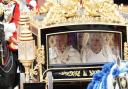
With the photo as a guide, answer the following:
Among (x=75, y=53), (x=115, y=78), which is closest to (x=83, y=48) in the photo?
(x=75, y=53)

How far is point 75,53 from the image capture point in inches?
275

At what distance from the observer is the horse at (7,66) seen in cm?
734

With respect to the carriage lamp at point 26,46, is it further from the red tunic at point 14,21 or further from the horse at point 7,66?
the red tunic at point 14,21

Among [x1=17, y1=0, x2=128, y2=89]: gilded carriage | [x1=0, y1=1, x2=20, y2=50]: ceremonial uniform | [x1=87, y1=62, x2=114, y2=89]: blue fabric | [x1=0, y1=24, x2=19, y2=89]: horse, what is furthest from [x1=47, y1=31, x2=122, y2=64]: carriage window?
[x1=87, y1=62, x2=114, y2=89]: blue fabric

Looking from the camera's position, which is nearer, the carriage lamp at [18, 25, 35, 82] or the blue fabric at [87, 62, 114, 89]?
the blue fabric at [87, 62, 114, 89]

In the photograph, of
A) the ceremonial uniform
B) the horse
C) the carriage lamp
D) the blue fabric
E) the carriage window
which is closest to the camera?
the blue fabric

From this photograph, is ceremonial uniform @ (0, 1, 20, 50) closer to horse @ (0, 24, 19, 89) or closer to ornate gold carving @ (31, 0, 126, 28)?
horse @ (0, 24, 19, 89)

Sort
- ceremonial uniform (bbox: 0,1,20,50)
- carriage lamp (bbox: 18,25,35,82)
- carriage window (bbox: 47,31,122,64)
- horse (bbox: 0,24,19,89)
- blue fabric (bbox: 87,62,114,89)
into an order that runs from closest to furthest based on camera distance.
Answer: blue fabric (bbox: 87,62,114,89)
carriage lamp (bbox: 18,25,35,82)
carriage window (bbox: 47,31,122,64)
horse (bbox: 0,24,19,89)
ceremonial uniform (bbox: 0,1,20,50)

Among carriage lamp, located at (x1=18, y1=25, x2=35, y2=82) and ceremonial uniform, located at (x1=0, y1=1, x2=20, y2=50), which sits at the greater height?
ceremonial uniform, located at (x1=0, y1=1, x2=20, y2=50)

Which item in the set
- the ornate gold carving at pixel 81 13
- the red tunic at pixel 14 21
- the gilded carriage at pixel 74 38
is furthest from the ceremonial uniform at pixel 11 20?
the ornate gold carving at pixel 81 13

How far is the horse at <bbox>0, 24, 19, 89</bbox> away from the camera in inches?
289

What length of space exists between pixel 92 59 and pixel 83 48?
14 centimetres

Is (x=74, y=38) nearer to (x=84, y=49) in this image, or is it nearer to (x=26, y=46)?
(x=84, y=49)

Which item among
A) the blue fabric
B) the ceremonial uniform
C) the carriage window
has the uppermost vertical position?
the ceremonial uniform
